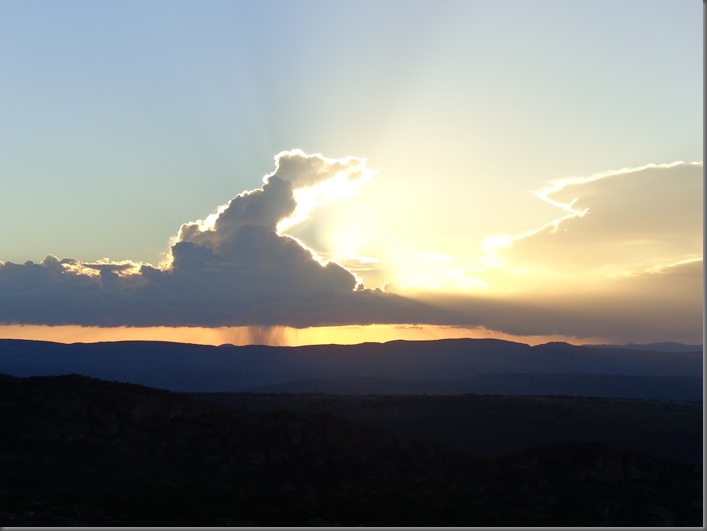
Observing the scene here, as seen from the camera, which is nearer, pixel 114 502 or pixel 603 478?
pixel 114 502

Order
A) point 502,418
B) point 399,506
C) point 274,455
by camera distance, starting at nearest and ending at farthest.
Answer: point 399,506, point 274,455, point 502,418

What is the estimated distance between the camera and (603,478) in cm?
4962

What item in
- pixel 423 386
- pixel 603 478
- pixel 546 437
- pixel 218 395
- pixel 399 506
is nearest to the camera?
pixel 399 506

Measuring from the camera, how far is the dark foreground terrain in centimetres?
3484

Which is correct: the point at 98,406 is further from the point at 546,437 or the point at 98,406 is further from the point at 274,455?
the point at 546,437

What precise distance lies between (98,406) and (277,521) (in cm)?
3014

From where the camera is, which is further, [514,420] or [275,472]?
[514,420]

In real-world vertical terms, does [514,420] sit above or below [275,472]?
above

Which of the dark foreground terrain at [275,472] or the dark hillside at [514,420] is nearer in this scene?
the dark foreground terrain at [275,472]

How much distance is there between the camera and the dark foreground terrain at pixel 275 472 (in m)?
34.8

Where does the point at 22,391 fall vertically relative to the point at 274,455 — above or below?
above

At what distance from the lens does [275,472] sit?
170 ft

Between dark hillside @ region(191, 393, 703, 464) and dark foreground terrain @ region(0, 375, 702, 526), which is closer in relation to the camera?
dark foreground terrain @ region(0, 375, 702, 526)

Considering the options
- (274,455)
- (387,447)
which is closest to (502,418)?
(387,447)
